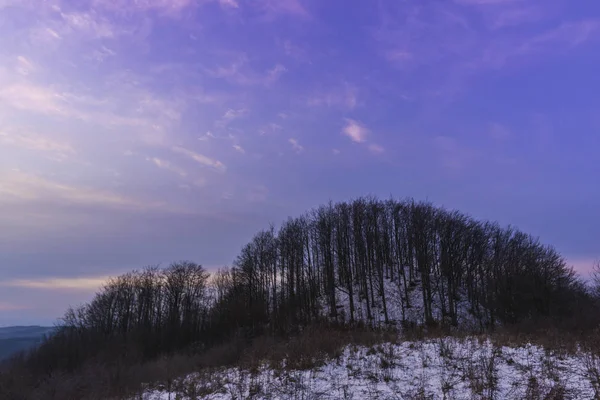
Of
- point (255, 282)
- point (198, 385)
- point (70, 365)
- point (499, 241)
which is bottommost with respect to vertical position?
point (70, 365)

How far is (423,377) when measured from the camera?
35.2 ft

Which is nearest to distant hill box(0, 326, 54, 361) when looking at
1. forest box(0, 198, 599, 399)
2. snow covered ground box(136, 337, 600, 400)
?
forest box(0, 198, 599, 399)

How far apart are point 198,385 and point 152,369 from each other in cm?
1027

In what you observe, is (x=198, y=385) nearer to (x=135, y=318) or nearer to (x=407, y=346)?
(x=407, y=346)

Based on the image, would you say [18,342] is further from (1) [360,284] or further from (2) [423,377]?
(2) [423,377]

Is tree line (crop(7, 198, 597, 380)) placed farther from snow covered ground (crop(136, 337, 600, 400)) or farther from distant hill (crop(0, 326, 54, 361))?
snow covered ground (crop(136, 337, 600, 400))

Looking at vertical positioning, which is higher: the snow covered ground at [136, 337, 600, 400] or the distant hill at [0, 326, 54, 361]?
the snow covered ground at [136, 337, 600, 400]

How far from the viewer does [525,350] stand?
13.1m

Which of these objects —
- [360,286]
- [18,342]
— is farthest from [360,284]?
[18,342]

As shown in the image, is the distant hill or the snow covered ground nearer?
the snow covered ground

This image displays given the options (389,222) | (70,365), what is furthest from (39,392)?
(389,222)

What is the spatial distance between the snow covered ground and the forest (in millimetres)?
30589

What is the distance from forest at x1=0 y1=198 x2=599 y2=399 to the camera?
44.9 meters

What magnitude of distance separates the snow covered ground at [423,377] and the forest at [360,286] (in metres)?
30.6
